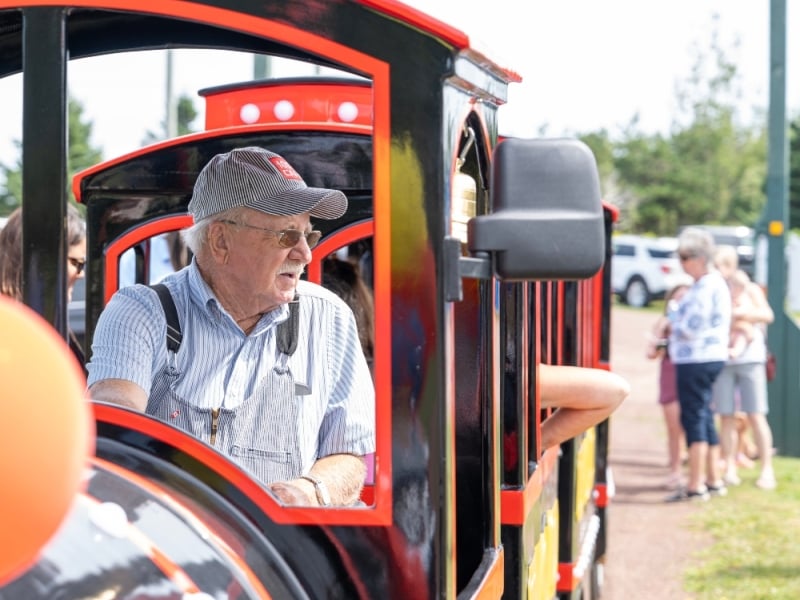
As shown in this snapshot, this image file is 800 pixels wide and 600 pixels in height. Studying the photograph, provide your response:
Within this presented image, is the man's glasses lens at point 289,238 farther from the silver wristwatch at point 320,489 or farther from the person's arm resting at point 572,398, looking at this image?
the person's arm resting at point 572,398

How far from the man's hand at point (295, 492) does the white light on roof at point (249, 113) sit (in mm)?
2477

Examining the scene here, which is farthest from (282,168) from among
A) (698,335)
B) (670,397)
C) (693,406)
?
(670,397)

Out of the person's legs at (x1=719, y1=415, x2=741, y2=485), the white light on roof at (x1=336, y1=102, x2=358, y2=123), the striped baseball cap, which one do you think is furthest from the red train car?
the person's legs at (x1=719, y1=415, x2=741, y2=485)

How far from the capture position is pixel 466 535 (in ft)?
7.54

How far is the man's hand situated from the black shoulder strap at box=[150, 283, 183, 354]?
1.46ft

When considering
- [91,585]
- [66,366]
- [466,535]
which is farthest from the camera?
[466,535]

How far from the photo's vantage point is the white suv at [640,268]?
3406cm

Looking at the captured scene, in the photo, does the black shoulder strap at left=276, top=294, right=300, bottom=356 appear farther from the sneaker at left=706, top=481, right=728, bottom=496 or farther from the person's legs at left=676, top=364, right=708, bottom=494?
the sneaker at left=706, top=481, right=728, bottom=496

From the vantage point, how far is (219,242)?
9.06ft

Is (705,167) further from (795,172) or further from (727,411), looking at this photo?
(727,411)

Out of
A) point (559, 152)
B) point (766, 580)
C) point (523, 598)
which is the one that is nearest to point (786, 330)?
point (766, 580)

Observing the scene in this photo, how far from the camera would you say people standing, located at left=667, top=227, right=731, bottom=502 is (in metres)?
8.23

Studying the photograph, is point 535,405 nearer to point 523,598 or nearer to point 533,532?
Result: point 533,532

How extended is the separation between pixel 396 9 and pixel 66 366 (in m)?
0.93
